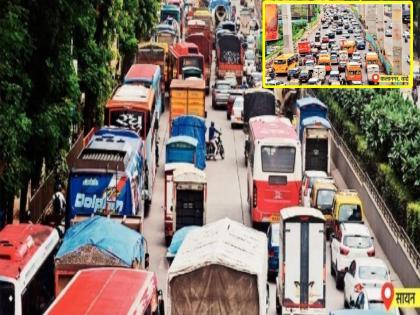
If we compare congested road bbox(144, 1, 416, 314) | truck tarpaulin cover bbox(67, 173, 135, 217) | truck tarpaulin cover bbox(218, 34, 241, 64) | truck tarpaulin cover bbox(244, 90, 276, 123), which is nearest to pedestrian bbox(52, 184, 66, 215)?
congested road bbox(144, 1, 416, 314)

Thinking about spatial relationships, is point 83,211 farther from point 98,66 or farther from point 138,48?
point 138,48

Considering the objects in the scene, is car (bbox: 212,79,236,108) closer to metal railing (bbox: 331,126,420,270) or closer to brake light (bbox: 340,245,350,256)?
metal railing (bbox: 331,126,420,270)

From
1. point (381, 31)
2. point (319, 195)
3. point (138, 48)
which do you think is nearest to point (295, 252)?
point (319, 195)

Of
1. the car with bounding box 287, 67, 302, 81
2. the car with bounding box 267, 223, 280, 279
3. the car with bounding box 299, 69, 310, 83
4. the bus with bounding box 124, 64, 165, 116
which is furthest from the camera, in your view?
the bus with bounding box 124, 64, 165, 116

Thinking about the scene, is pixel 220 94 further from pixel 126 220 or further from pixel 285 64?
pixel 126 220

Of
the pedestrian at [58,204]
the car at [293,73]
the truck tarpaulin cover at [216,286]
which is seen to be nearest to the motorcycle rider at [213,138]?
the car at [293,73]

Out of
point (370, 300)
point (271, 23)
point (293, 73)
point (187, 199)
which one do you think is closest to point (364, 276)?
point (370, 300)
